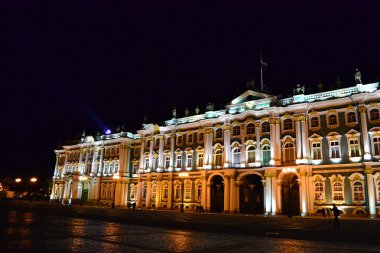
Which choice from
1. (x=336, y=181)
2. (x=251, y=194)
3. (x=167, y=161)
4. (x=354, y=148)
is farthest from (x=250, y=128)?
(x=167, y=161)

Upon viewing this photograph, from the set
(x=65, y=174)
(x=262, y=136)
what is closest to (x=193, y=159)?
(x=262, y=136)

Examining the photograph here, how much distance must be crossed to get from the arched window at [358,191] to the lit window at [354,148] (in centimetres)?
336

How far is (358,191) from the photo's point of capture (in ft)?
124

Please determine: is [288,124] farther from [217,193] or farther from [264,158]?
[217,193]

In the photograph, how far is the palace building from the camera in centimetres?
3862

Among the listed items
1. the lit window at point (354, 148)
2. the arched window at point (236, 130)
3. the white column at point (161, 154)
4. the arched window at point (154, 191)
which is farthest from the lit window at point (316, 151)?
the arched window at point (154, 191)

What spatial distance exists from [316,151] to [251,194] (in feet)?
37.4

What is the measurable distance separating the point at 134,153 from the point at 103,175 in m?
8.49

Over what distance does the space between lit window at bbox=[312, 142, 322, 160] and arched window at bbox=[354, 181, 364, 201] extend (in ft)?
17.0

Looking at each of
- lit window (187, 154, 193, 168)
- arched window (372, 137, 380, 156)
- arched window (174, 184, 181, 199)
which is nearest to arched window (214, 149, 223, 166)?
lit window (187, 154, 193, 168)

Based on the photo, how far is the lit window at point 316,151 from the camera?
136 ft

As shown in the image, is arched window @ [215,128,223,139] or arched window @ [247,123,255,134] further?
arched window @ [215,128,223,139]

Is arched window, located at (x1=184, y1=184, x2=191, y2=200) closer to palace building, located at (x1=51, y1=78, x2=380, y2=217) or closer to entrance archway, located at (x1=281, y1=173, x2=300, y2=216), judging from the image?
palace building, located at (x1=51, y1=78, x2=380, y2=217)

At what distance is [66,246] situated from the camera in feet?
40.3
